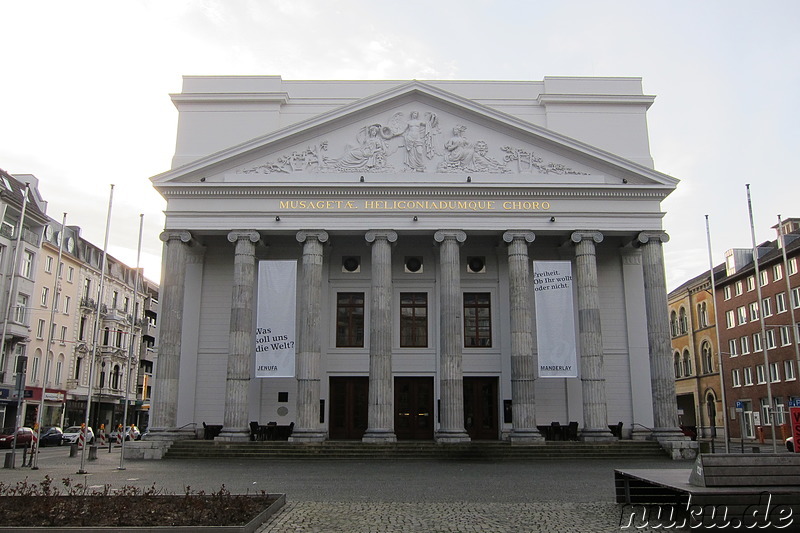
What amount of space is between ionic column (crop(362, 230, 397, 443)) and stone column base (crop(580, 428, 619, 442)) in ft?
26.3

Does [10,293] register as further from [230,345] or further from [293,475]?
[293,475]

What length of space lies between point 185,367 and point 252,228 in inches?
294

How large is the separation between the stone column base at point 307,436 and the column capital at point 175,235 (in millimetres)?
9765

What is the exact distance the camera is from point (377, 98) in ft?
103

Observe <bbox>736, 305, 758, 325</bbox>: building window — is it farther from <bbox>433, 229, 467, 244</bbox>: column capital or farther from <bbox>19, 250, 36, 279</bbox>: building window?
<bbox>19, 250, 36, 279</bbox>: building window

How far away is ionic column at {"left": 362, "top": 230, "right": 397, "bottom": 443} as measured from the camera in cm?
2855

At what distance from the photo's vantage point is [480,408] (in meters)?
32.7

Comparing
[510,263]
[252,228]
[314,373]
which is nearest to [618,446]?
[510,263]

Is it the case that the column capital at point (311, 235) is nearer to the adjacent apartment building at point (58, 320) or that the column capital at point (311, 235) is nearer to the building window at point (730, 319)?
the adjacent apartment building at point (58, 320)

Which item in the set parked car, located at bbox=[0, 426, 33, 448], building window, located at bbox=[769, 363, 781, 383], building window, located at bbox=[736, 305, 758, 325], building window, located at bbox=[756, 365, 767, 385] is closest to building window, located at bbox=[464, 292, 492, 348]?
parked car, located at bbox=[0, 426, 33, 448]

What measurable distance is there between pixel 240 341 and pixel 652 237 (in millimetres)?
18687

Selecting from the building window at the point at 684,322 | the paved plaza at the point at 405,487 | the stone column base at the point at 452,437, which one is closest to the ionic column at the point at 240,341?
the paved plaza at the point at 405,487

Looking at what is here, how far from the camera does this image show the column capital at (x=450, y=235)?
30406 millimetres

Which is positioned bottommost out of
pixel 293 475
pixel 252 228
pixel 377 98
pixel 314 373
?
pixel 293 475
